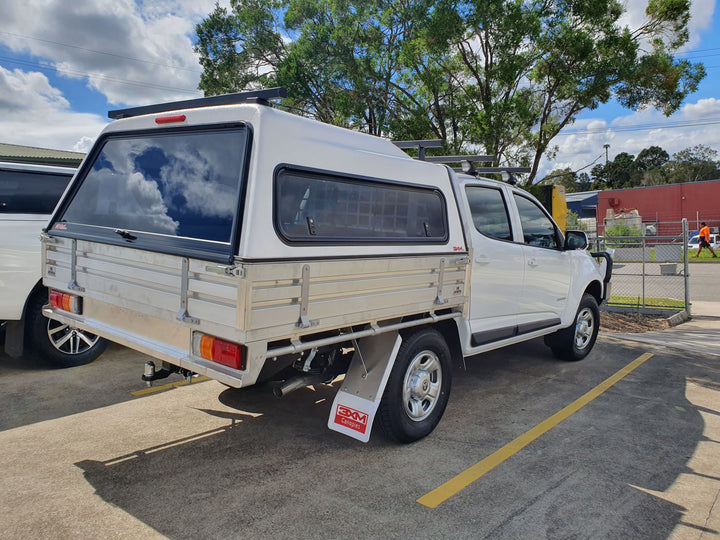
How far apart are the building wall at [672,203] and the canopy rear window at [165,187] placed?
3626 centimetres

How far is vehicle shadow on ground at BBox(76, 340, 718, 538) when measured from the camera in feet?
9.93

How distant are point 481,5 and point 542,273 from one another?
5198 mm

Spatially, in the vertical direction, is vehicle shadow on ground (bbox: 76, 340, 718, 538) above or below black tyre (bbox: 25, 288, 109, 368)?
below

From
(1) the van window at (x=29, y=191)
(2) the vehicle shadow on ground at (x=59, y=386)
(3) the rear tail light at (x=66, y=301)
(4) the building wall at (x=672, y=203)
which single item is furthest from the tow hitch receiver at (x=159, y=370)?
(4) the building wall at (x=672, y=203)

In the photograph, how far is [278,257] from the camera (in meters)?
3.00

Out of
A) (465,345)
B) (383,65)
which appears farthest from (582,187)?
(465,345)

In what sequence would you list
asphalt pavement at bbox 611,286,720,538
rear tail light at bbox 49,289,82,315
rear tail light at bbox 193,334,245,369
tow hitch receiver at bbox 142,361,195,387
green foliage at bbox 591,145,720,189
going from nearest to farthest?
rear tail light at bbox 193,334,245,369, tow hitch receiver at bbox 142,361,195,387, rear tail light at bbox 49,289,82,315, asphalt pavement at bbox 611,286,720,538, green foliage at bbox 591,145,720,189

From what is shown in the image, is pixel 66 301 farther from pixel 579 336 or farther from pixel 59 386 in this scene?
pixel 579 336

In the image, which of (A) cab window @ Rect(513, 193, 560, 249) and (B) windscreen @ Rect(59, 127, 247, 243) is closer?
(B) windscreen @ Rect(59, 127, 247, 243)

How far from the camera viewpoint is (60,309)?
13.6 ft

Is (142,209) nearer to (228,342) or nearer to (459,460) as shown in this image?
(228,342)

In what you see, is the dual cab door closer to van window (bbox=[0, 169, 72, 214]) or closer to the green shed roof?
van window (bbox=[0, 169, 72, 214])

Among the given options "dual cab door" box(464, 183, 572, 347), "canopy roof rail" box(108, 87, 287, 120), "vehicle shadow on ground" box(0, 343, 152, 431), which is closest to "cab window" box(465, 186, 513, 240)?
"dual cab door" box(464, 183, 572, 347)

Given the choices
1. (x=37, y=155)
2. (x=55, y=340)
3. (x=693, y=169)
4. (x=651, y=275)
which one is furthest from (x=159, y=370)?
(x=693, y=169)
